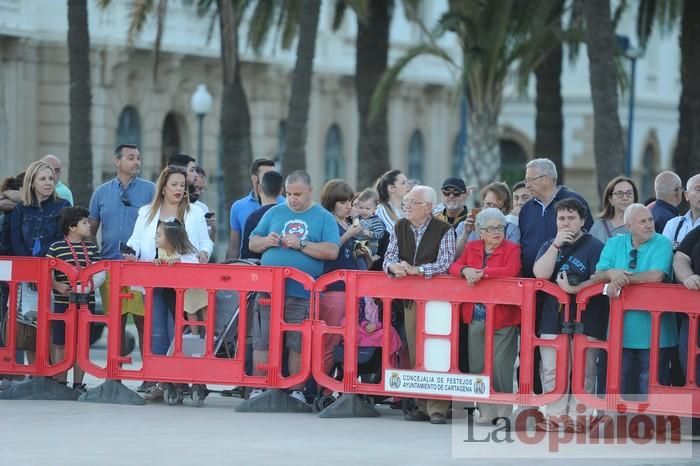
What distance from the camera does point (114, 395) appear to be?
1355 cm

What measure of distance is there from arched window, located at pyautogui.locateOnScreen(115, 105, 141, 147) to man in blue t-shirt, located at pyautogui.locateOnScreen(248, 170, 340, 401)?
26468 mm

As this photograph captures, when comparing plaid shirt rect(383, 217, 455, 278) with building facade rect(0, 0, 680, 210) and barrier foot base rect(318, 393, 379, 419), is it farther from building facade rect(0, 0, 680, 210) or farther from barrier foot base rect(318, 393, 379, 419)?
building facade rect(0, 0, 680, 210)

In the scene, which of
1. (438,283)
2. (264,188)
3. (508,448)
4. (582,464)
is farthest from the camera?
(264,188)

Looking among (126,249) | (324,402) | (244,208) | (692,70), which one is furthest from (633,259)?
(692,70)

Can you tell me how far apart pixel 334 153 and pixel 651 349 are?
36.6 m

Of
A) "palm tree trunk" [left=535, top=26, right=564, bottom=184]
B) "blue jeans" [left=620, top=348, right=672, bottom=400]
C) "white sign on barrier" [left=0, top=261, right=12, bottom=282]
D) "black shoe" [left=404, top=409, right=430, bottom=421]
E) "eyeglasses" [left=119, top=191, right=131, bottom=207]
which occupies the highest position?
"palm tree trunk" [left=535, top=26, right=564, bottom=184]

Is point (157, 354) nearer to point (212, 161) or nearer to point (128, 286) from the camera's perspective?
point (128, 286)

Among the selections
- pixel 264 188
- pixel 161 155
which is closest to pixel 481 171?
pixel 161 155

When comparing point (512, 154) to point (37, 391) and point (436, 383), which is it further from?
point (436, 383)

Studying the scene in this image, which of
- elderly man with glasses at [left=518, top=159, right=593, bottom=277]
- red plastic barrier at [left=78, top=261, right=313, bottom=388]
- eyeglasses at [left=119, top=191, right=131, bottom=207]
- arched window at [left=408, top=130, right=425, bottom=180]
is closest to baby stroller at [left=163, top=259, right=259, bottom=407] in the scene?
red plastic barrier at [left=78, top=261, right=313, bottom=388]

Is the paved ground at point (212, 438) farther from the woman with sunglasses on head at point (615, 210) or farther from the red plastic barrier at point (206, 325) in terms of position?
the woman with sunglasses on head at point (615, 210)

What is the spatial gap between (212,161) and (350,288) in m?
30.1

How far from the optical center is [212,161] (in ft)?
140

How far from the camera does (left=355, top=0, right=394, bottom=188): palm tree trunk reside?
32.5 metres
